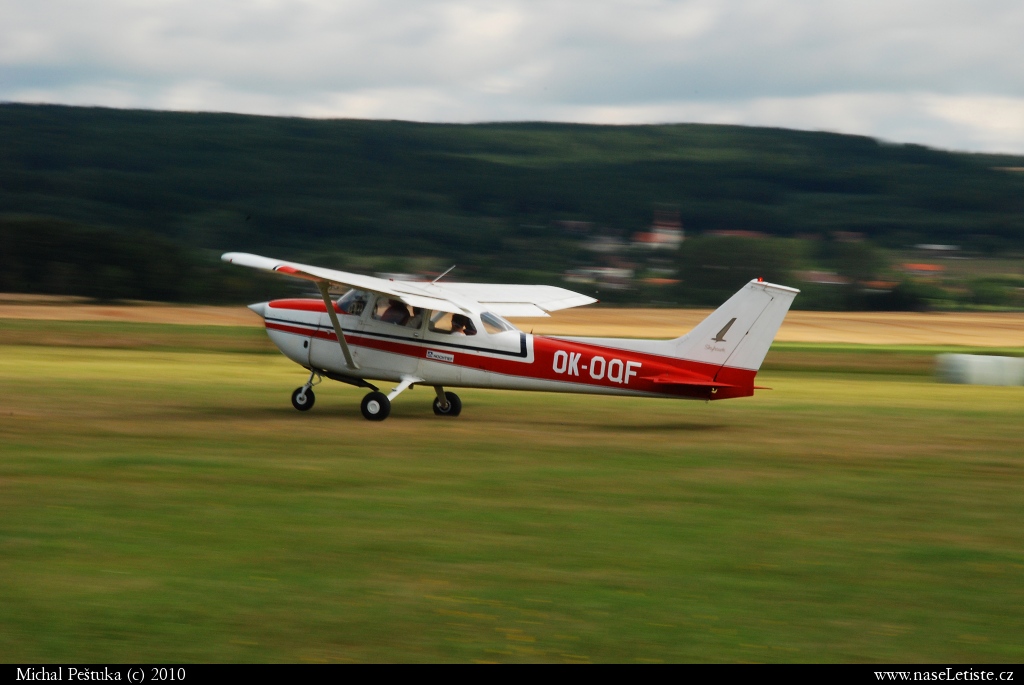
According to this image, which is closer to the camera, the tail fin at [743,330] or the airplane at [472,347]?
the tail fin at [743,330]

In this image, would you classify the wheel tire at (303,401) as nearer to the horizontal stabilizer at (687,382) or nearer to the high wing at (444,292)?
the high wing at (444,292)

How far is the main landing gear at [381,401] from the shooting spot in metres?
15.0

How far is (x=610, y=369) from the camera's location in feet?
47.2

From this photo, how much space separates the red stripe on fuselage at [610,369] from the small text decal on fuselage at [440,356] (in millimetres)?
48

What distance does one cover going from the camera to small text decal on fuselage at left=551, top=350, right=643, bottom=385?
1434 cm

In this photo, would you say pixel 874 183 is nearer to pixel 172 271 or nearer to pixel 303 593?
pixel 172 271

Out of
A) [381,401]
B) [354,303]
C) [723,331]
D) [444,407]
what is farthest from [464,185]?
[723,331]

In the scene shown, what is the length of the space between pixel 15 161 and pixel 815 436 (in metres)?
125

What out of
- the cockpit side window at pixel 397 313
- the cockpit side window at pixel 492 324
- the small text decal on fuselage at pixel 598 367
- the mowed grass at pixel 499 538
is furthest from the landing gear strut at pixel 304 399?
the small text decal on fuselage at pixel 598 367

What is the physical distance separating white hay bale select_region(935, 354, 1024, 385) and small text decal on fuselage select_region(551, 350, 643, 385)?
14523 mm

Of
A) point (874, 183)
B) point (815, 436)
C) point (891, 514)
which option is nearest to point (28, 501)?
point (891, 514)

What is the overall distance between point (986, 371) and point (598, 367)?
598 inches

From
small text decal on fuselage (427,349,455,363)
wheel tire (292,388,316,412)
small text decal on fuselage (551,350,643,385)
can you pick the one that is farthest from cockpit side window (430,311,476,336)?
wheel tire (292,388,316,412)

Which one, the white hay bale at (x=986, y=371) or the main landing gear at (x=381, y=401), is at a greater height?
the white hay bale at (x=986, y=371)
